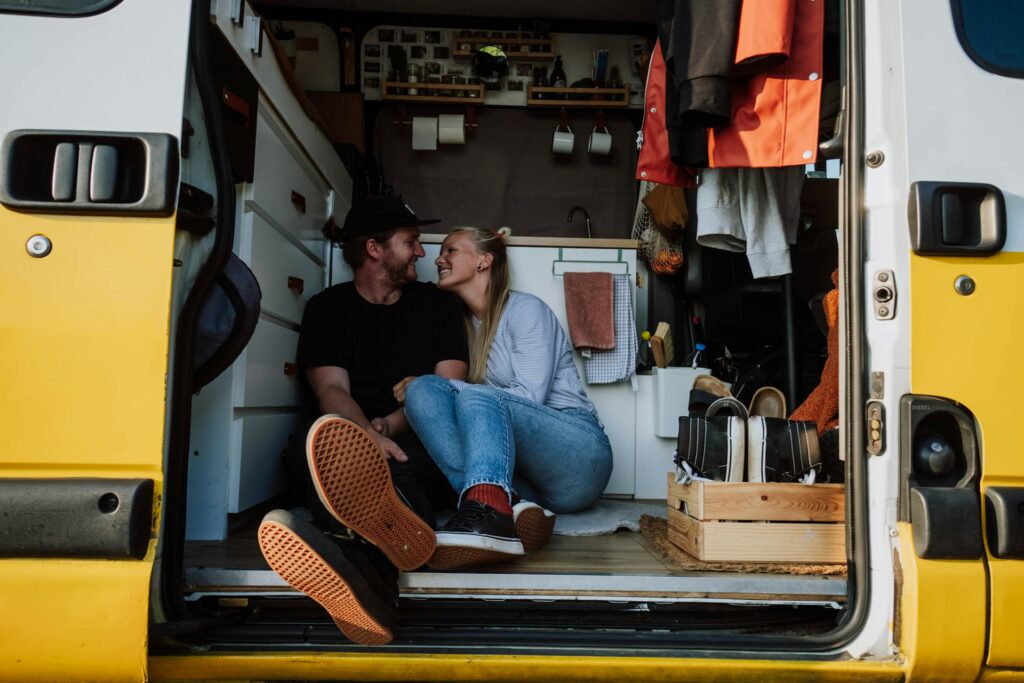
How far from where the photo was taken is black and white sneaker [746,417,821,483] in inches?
73.2

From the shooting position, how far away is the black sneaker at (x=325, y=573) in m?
1.30

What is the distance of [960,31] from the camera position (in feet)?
4.63

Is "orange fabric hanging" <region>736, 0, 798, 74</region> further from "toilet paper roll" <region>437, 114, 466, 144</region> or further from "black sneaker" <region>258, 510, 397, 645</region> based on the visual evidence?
"toilet paper roll" <region>437, 114, 466, 144</region>

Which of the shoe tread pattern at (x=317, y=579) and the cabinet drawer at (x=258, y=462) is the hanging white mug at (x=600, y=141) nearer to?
the cabinet drawer at (x=258, y=462)

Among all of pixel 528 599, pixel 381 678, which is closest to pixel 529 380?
pixel 528 599

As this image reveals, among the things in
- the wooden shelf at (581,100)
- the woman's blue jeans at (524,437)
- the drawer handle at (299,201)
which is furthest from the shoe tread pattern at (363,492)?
the wooden shelf at (581,100)

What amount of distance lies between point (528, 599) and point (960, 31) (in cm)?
141

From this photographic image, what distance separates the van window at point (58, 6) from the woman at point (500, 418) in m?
1.20

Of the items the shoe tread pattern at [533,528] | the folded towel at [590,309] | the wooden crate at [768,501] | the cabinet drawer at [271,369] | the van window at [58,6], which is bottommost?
the shoe tread pattern at [533,528]

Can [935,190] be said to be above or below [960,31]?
below

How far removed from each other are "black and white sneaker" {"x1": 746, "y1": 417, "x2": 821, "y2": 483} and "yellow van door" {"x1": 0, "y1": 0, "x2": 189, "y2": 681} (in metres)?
1.35

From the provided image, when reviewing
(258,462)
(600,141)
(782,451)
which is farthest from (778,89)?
(600,141)

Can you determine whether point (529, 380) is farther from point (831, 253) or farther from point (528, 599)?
point (831, 253)

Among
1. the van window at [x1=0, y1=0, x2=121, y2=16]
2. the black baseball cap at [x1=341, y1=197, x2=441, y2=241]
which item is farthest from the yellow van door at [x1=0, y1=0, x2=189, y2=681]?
the black baseball cap at [x1=341, y1=197, x2=441, y2=241]
